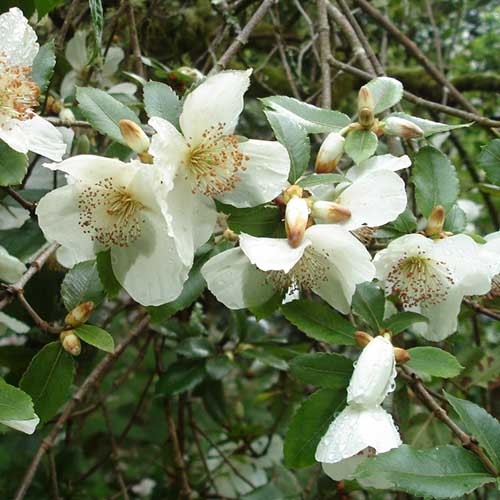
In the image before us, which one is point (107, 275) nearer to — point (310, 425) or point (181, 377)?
point (310, 425)

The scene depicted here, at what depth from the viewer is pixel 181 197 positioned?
33.8 inches

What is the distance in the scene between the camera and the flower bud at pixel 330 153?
935 millimetres

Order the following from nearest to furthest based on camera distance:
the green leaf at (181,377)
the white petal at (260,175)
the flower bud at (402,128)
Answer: the white petal at (260,175)
the flower bud at (402,128)
the green leaf at (181,377)

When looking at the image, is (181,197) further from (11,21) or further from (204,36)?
(204,36)

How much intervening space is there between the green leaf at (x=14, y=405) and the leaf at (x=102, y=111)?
345 millimetres

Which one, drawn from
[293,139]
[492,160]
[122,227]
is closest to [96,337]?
[122,227]

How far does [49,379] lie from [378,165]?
22.1 inches

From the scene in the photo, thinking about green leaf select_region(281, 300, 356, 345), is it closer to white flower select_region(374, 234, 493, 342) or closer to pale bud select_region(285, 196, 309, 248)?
white flower select_region(374, 234, 493, 342)

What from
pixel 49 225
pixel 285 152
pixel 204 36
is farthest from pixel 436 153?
pixel 204 36

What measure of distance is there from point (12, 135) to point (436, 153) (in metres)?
0.63

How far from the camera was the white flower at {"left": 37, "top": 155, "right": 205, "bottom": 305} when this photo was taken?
843 mm

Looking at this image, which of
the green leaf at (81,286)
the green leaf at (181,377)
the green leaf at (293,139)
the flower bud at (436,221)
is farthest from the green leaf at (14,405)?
the green leaf at (181,377)

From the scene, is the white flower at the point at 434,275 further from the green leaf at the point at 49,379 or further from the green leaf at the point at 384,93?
the green leaf at the point at 49,379

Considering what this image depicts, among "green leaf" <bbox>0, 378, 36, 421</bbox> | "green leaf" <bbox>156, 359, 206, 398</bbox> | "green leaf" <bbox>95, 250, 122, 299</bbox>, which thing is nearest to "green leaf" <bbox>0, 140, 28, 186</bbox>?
"green leaf" <bbox>95, 250, 122, 299</bbox>
